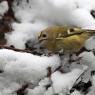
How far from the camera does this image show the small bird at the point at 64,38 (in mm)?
1508

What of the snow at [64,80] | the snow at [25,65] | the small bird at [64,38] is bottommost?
the snow at [64,80]

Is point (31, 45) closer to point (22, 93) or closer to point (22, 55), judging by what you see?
point (22, 55)

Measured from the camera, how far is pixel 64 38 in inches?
59.9

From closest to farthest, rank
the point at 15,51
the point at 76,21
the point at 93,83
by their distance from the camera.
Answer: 1. the point at 93,83
2. the point at 15,51
3. the point at 76,21

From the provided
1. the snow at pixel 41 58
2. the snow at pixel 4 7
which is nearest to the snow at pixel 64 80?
the snow at pixel 41 58

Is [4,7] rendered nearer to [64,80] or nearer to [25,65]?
[25,65]

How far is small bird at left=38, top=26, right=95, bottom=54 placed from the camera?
1.51 m

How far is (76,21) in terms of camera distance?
169cm

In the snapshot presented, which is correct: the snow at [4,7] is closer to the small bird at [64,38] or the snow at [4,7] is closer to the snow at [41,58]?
the snow at [41,58]

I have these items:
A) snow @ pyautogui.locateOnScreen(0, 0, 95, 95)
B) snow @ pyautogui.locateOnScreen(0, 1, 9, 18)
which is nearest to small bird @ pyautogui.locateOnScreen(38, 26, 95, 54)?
snow @ pyautogui.locateOnScreen(0, 0, 95, 95)

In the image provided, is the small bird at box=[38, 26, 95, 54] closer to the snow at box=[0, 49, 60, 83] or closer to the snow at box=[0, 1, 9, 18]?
the snow at box=[0, 49, 60, 83]

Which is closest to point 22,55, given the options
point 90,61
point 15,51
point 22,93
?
point 15,51

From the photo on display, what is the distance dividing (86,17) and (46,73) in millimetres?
361

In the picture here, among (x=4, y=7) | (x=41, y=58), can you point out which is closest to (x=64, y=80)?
(x=41, y=58)
